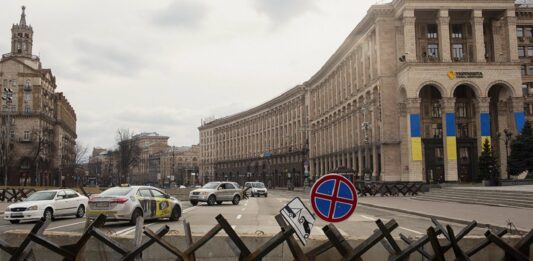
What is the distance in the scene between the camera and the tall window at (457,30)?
6738 cm

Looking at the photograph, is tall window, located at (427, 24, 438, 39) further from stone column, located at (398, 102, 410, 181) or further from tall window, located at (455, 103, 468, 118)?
stone column, located at (398, 102, 410, 181)

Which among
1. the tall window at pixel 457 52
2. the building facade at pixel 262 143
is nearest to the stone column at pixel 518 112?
the tall window at pixel 457 52

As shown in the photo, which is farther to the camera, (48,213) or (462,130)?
(462,130)

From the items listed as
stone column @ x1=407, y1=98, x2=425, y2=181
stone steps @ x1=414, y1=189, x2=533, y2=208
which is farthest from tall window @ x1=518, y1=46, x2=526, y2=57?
stone steps @ x1=414, y1=189, x2=533, y2=208

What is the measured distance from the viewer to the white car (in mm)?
20328

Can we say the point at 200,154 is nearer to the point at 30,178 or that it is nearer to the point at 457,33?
the point at 30,178

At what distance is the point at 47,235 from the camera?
7.28 metres

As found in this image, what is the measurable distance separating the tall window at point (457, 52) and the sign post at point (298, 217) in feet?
218

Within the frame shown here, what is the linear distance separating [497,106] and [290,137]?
62.6 metres

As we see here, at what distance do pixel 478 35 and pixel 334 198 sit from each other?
63686mm

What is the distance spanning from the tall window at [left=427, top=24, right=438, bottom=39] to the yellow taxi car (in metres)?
55.9

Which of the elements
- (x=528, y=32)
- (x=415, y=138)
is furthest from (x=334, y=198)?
(x=528, y=32)

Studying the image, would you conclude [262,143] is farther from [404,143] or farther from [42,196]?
[42,196]

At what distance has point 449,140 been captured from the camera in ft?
197
